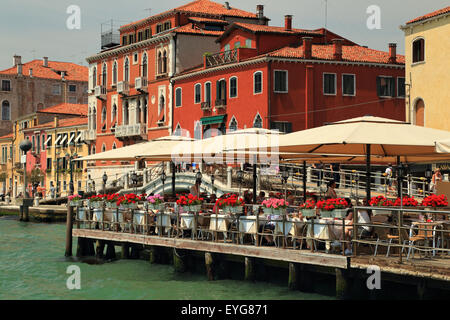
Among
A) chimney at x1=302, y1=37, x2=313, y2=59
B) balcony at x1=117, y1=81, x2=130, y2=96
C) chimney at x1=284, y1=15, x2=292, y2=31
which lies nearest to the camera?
chimney at x1=302, y1=37, x2=313, y2=59

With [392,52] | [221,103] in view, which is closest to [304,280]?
[221,103]

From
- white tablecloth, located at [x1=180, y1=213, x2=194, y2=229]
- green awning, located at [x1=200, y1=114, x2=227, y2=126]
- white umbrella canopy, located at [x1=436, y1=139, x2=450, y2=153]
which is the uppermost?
green awning, located at [x1=200, y1=114, x2=227, y2=126]

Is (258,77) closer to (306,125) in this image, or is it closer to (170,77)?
(306,125)

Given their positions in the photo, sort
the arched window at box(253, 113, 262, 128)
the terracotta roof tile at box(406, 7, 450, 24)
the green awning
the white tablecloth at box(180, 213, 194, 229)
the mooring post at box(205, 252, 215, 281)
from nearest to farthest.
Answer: the mooring post at box(205, 252, 215, 281)
the white tablecloth at box(180, 213, 194, 229)
the terracotta roof tile at box(406, 7, 450, 24)
the arched window at box(253, 113, 262, 128)
the green awning

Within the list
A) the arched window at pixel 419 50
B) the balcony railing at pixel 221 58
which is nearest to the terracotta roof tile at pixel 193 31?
the balcony railing at pixel 221 58

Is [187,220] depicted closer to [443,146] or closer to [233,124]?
[443,146]

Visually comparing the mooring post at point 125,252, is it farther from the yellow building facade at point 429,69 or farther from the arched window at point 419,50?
the arched window at point 419,50

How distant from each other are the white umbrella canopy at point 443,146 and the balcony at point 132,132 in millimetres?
39376

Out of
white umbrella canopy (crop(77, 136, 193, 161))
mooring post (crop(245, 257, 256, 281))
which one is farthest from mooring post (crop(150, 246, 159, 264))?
mooring post (crop(245, 257, 256, 281))

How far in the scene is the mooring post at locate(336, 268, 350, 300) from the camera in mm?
13273

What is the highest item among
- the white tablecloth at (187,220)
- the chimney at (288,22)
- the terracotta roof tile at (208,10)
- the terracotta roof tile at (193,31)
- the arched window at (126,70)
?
the terracotta roof tile at (208,10)

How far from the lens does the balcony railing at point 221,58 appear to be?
42.2m

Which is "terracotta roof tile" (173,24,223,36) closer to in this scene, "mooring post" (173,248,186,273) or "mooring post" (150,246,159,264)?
"mooring post" (150,246,159,264)

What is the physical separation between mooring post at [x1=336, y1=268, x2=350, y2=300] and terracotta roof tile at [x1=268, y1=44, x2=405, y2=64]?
26.7 metres
